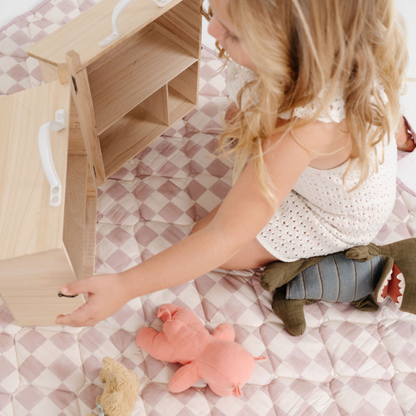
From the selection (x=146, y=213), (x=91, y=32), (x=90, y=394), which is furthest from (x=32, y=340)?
(x=91, y=32)

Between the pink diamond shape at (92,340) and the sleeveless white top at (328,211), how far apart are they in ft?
1.30

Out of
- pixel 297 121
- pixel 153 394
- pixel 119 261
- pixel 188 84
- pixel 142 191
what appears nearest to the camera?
pixel 297 121

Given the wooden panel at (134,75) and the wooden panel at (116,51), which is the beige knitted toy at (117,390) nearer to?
the wooden panel at (134,75)

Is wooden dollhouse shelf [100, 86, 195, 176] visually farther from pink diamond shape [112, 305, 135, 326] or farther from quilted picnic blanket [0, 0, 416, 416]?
pink diamond shape [112, 305, 135, 326]

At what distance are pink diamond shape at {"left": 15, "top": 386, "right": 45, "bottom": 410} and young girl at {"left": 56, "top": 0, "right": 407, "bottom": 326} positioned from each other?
20 centimetres

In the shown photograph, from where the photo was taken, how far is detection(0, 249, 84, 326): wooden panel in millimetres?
740

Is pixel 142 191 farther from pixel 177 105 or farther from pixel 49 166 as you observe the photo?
pixel 49 166

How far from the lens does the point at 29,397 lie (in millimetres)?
932

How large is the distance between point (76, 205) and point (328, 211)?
52 centimetres

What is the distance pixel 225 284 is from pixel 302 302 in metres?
0.18

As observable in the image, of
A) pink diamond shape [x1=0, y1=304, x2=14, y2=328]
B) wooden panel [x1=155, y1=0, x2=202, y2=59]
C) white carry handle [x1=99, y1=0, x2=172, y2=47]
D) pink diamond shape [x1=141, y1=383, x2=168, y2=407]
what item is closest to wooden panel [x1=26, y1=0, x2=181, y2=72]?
white carry handle [x1=99, y1=0, x2=172, y2=47]

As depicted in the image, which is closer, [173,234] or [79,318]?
[79,318]

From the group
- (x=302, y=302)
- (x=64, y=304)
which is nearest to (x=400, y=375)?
(x=302, y=302)

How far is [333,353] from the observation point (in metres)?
A: 1.02
